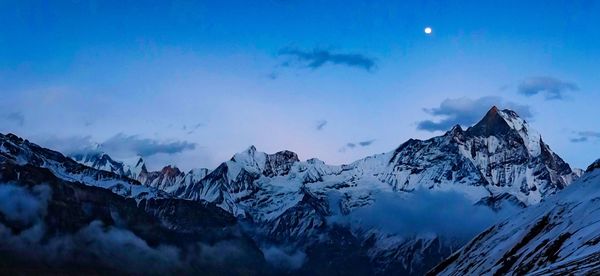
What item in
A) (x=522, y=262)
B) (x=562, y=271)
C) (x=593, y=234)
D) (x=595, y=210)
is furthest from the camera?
(x=595, y=210)

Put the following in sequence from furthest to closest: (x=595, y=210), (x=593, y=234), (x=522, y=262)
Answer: (x=595, y=210) → (x=522, y=262) → (x=593, y=234)

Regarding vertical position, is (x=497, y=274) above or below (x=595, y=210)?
below

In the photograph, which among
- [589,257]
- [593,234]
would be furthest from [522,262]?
[589,257]

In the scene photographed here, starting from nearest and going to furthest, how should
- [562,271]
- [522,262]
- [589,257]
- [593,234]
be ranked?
[562,271] → [589,257] → [593,234] → [522,262]

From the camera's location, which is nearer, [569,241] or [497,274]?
[569,241]

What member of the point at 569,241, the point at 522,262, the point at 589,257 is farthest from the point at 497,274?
the point at 589,257

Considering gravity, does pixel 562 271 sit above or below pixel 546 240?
below

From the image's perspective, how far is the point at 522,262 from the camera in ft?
599

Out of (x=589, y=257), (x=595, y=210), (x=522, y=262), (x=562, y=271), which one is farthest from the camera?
(x=595, y=210)

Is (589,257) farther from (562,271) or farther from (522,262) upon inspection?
(522,262)

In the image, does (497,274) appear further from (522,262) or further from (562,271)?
(562,271)

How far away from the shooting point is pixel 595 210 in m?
195

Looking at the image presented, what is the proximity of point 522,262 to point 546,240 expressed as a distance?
13.6 meters

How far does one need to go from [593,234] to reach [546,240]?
3099 centimetres
